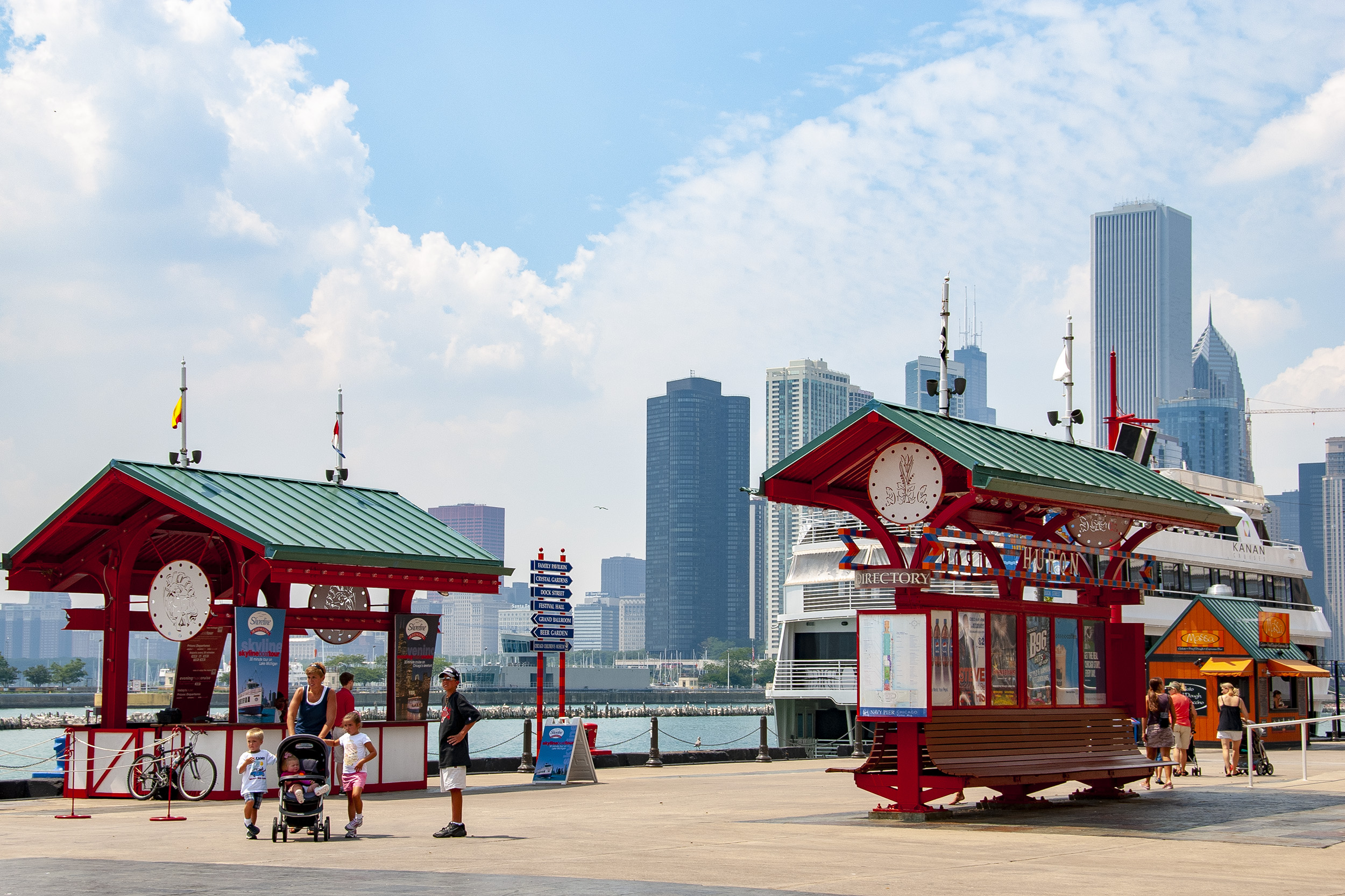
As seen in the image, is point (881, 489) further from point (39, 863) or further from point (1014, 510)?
point (39, 863)

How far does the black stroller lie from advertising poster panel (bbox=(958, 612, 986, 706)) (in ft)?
23.8

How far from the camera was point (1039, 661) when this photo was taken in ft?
59.4

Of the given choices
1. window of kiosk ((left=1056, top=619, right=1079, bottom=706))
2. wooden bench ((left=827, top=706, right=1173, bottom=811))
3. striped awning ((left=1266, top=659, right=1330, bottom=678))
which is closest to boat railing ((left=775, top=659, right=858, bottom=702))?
striped awning ((left=1266, top=659, right=1330, bottom=678))

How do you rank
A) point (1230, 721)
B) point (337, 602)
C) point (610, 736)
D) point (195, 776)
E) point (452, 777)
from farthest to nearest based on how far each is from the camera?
point (610, 736) < point (1230, 721) < point (337, 602) < point (195, 776) < point (452, 777)

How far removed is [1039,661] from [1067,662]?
661 mm

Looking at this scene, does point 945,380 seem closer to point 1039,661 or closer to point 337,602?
point 1039,661

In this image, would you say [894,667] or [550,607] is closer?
[894,667]

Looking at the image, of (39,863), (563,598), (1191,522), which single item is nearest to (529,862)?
(39,863)

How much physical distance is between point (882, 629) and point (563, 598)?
57.6ft

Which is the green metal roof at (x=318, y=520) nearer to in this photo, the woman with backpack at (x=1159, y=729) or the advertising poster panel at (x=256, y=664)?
the advertising poster panel at (x=256, y=664)

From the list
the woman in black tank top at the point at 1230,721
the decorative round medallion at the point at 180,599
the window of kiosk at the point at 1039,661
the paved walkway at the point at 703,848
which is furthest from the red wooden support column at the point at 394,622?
the woman in black tank top at the point at 1230,721

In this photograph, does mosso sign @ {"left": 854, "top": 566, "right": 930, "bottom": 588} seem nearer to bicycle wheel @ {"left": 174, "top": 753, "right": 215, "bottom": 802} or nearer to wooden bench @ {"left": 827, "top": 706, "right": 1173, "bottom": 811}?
wooden bench @ {"left": 827, "top": 706, "right": 1173, "bottom": 811}

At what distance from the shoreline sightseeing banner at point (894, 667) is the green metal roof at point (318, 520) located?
7533mm

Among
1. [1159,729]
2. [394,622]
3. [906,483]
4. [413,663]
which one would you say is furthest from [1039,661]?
[394,622]
